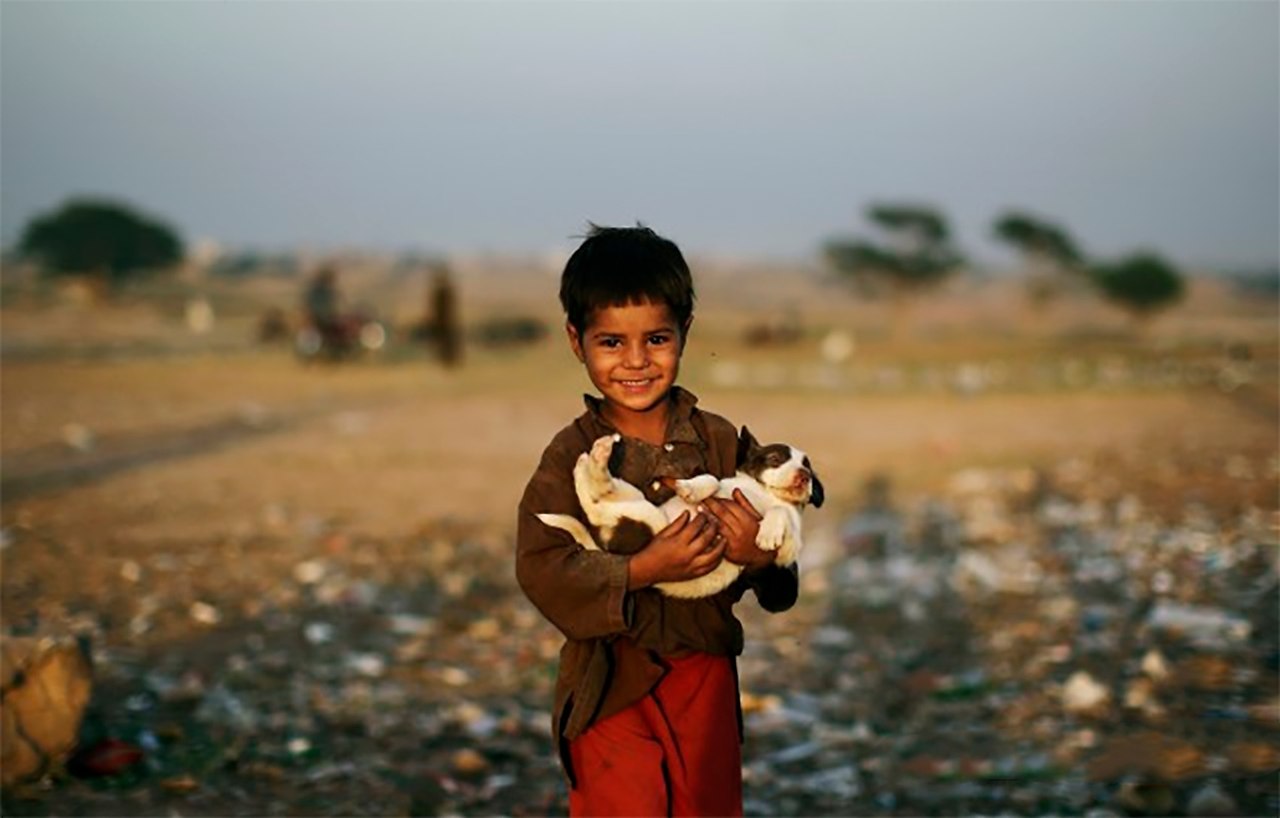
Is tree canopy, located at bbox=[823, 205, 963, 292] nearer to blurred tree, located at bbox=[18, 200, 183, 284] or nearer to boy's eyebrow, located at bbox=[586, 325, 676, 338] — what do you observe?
blurred tree, located at bbox=[18, 200, 183, 284]

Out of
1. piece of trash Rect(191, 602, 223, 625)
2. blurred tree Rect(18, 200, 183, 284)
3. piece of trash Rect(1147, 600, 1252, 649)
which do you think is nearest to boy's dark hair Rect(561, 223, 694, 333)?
piece of trash Rect(1147, 600, 1252, 649)

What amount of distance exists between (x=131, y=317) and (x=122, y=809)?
32.1 meters

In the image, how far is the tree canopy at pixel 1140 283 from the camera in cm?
3672

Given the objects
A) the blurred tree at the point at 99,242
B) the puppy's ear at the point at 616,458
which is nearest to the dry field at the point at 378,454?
the puppy's ear at the point at 616,458

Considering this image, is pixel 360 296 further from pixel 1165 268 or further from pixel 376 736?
pixel 376 736

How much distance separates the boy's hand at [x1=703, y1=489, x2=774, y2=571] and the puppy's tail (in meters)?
0.20

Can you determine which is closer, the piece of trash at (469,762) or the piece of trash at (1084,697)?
the piece of trash at (469,762)

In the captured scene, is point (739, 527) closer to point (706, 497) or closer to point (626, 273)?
point (706, 497)

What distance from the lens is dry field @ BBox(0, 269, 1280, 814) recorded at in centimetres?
534

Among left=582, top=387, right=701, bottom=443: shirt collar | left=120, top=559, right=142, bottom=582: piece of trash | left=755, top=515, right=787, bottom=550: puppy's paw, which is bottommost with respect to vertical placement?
left=120, top=559, right=142, bottom=582: piece of trash

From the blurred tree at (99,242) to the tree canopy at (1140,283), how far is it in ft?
95.3

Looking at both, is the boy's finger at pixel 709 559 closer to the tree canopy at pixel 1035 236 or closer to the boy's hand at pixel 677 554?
the boy's hand at pixel 677 554

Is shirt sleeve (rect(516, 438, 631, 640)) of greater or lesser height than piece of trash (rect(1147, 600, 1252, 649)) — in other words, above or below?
above

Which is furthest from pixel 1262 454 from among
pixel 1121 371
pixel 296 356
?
pixel 296 356
